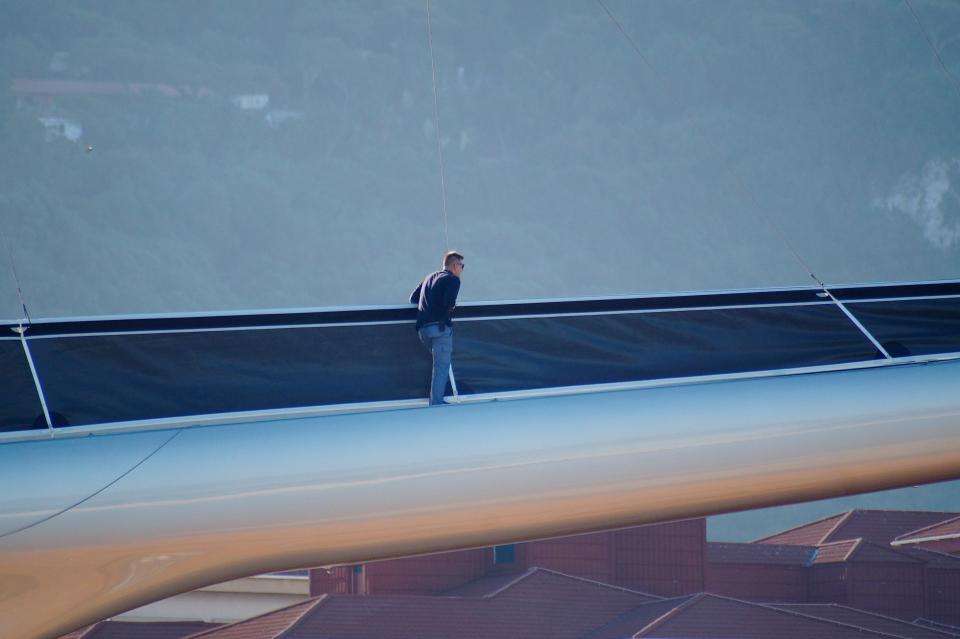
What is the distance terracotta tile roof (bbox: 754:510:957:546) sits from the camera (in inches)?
A: 1811

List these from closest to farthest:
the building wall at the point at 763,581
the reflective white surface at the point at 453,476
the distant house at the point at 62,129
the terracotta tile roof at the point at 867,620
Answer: the reflective white surface at the point at 453,476, the terracotta tile roof at the point at 867,620, the building wall at the point at 763,581, the distant house at the point at 62,129

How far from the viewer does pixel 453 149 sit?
14138 cm

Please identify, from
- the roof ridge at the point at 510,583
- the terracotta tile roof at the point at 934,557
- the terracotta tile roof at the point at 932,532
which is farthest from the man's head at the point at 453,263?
the terracotta tile roof at the point at 932,532

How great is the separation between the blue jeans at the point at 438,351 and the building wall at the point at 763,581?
3442 centimetres

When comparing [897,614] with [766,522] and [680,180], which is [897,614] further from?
[680,180]

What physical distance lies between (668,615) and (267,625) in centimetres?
967

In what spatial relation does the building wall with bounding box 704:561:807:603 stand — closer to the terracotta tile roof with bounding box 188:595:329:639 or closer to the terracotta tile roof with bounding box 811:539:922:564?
the terracotta tile roof with bounding box 811:539:922:564

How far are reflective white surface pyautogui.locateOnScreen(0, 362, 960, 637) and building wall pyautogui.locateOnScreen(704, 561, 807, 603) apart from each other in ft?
114

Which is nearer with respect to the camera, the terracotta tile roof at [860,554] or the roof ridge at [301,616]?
the roof ridge at [301,616]

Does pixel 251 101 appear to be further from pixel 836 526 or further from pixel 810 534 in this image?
pixel 836 526

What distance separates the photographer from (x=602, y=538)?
124 ft

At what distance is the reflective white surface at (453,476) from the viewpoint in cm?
645

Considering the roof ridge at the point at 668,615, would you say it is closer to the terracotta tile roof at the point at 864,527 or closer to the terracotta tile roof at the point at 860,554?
the terracotta tile roof at the point at 860,554

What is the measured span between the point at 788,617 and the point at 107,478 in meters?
28.4
